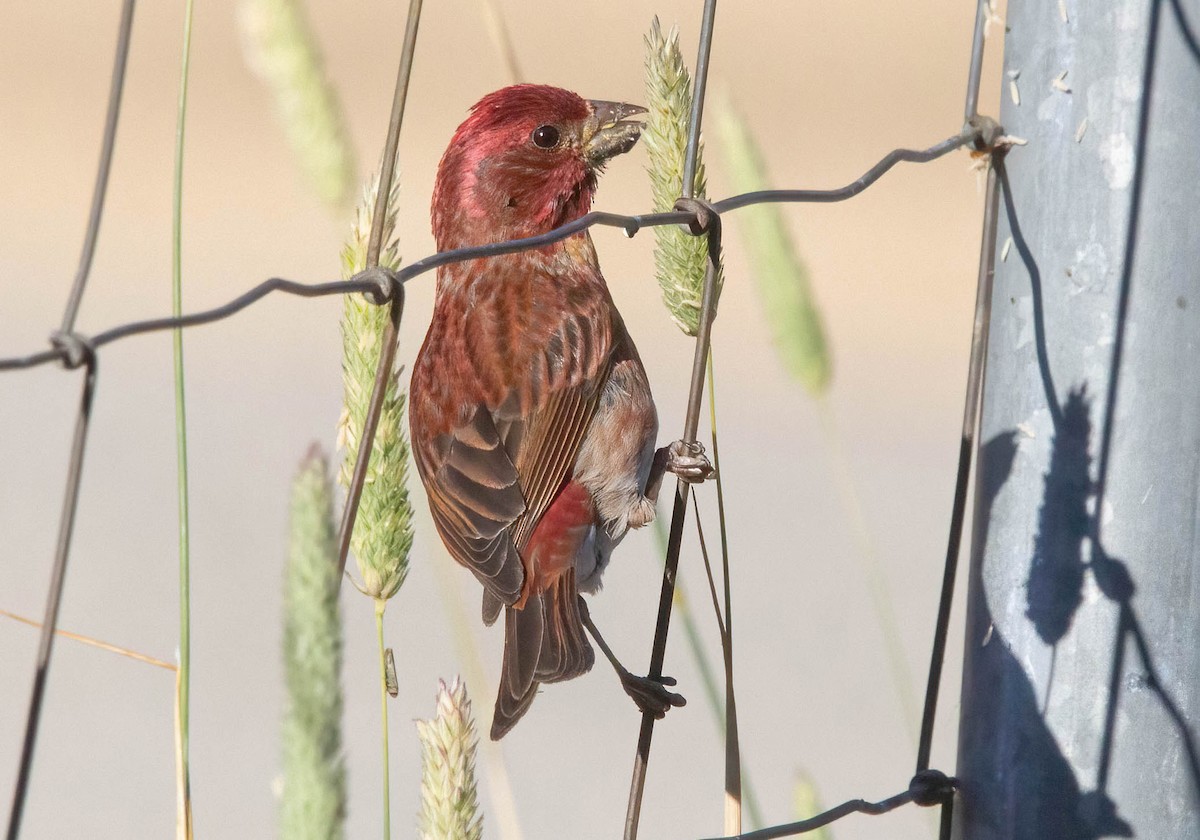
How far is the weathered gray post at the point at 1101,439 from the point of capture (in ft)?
5.55

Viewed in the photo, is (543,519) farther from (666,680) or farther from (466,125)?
(466,125)

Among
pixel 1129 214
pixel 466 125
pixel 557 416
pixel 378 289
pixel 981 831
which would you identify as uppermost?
pixel 466 125

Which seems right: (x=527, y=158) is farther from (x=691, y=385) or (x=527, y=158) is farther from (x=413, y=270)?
(x=413, y=270)

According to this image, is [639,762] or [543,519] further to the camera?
[543,519]

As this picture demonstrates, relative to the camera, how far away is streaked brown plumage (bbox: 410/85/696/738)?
2838 millimetres

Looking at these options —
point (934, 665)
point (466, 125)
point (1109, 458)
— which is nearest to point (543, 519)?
point (466, 125)

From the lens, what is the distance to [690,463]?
2.12m

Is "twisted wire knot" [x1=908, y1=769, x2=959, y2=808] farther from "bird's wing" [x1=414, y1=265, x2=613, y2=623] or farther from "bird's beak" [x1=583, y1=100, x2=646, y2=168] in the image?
"bird's beak" [x1=583, y1=100, x2=646, y2=168]

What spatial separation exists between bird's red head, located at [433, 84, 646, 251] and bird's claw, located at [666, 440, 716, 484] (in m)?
0.93

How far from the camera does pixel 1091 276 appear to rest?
1725 millimetres

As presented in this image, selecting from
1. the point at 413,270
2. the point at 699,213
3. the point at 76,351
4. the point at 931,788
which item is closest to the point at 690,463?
the point at 699,213

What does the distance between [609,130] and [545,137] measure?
15 cm

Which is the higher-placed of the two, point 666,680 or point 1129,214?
point 1129,214

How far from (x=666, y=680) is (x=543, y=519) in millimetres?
672
